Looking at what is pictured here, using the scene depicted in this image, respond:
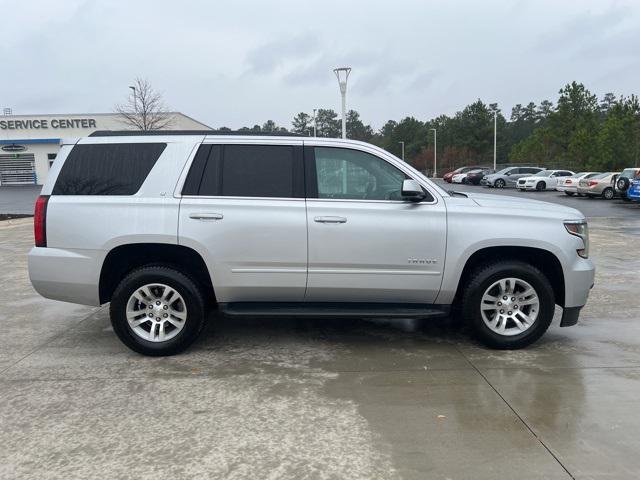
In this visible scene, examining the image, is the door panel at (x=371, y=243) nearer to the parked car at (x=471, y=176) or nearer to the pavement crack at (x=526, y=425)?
the pavement crack at (x=526, y=425)

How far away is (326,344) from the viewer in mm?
5312

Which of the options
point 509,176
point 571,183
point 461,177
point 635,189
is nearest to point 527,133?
point 461,177

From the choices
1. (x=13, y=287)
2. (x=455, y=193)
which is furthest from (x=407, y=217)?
(x=13, y=287)

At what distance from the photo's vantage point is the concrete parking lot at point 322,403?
3.18 m

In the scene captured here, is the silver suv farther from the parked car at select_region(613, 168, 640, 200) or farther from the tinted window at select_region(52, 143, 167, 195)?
the parked car at select_region(613, 168, 640, 200)

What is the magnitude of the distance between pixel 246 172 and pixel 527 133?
358ft

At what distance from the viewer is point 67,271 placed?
4.86 meters

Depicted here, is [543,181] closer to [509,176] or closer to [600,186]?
[509,176]

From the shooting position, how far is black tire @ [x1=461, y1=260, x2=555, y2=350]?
488cm

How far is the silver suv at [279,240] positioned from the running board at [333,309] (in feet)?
0.05

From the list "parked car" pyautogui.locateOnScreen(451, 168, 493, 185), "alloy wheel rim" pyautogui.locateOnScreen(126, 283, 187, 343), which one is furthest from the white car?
"alloy wheel rim" pyautogui.locateOnScreen(126, 283, 187, 343)

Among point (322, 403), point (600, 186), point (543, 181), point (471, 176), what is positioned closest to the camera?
point (322, 403)

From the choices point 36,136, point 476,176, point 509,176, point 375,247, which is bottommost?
point 375,247

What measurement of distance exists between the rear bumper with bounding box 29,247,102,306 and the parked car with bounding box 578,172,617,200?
27972 millimetres
